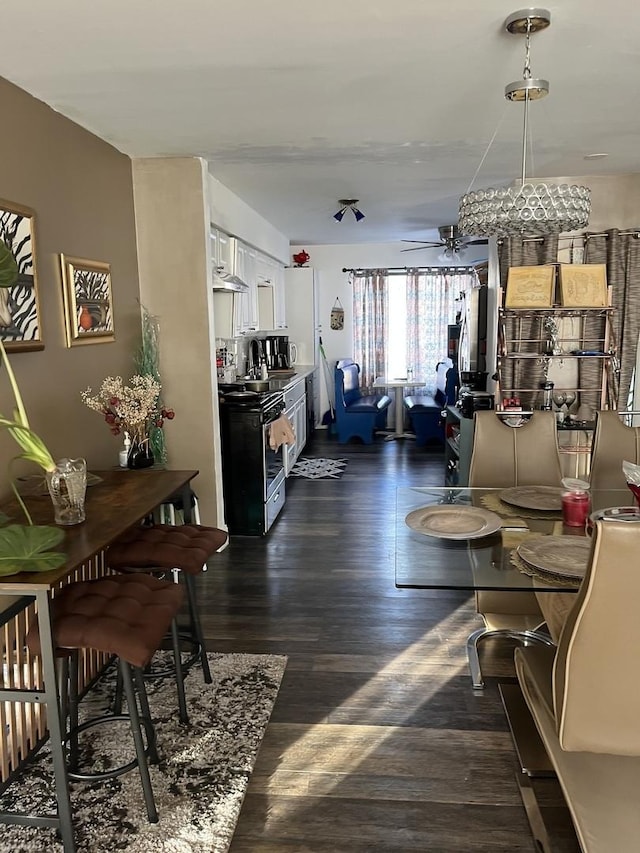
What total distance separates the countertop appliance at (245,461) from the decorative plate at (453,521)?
2.06 metres

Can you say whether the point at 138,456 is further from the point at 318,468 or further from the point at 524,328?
the point at 318,468

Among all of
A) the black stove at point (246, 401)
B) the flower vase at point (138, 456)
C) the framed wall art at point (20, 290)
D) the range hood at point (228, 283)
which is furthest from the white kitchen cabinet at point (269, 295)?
the framed wall art at point (20, 290)

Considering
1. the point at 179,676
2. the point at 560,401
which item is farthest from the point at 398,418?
the point at 179,676

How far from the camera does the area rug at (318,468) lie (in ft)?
20.2

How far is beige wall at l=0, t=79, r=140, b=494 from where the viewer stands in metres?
2.59

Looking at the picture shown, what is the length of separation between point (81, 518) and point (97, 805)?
924 mm

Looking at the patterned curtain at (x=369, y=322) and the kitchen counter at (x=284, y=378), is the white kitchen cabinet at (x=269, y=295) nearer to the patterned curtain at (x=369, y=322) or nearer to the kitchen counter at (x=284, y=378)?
the kitchen counter at (x=284, y=378)

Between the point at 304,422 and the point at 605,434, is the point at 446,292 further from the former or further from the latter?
the point at 605,434

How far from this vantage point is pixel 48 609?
1715 millimetres

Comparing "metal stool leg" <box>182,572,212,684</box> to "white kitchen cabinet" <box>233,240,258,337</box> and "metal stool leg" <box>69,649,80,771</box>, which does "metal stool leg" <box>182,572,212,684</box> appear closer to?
"metal stool leg" <box>69,649,80,771</box>

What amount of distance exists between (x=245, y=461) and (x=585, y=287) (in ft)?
8.84

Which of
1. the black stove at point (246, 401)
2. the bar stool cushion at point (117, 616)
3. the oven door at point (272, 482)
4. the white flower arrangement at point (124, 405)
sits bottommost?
the oven door at point (272, 482)

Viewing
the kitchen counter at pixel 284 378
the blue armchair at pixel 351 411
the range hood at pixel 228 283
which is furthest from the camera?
the blue armchair at pixel 351 411

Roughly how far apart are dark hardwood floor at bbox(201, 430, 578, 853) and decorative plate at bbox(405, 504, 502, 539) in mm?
767
